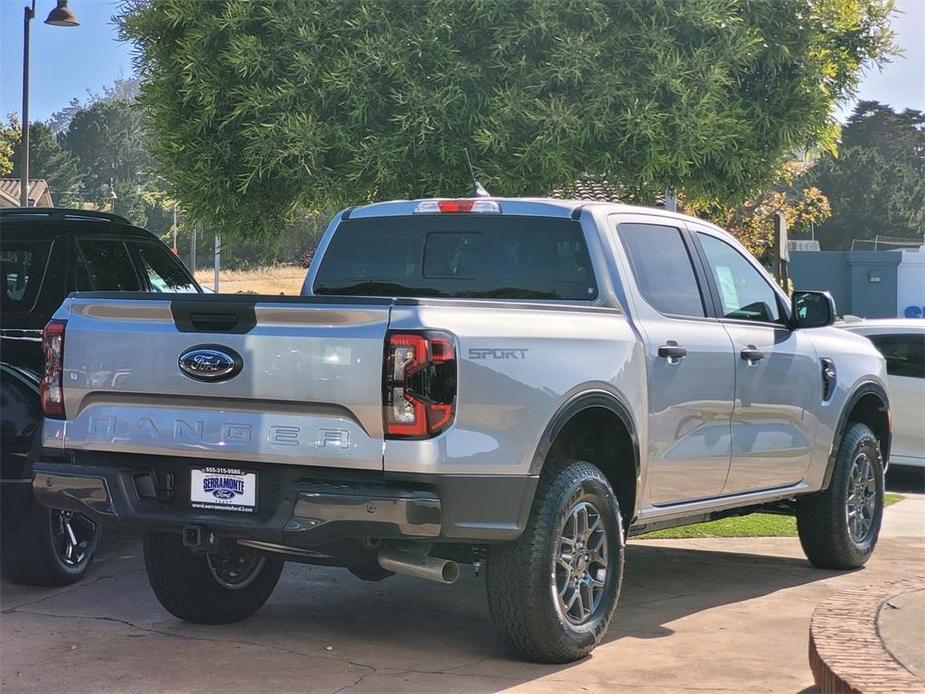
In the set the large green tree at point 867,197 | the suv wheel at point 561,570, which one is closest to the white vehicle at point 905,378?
the suv wheel at point 561,570

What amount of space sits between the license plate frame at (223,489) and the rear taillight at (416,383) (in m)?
0.67

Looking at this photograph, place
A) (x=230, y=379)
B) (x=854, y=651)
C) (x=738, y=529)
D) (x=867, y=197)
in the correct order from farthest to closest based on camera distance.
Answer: (x=867, y=197) → (x=738, y=529) → (x=230, y=379) → (x=854, y=651)

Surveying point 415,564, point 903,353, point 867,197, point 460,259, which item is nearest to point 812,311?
point 460,259

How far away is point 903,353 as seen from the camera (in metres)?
13.9

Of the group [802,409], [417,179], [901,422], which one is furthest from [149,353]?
[901,422]

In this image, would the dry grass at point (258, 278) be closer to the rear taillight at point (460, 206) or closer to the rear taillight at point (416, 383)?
the rear taillight at point (460, 206)

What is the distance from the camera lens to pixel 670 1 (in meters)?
13.1

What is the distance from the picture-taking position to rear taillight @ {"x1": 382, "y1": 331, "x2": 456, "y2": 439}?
17.2ft

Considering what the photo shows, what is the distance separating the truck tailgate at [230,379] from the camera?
5.31 m

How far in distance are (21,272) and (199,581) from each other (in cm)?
255

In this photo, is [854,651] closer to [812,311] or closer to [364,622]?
[364,622]

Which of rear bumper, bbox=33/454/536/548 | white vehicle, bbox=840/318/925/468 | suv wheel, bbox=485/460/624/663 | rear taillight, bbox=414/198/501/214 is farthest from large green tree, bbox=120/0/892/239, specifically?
rear bumper, bbox=33/454/536/548

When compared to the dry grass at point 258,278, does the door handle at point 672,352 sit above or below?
below

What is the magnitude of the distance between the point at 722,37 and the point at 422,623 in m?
8.01
